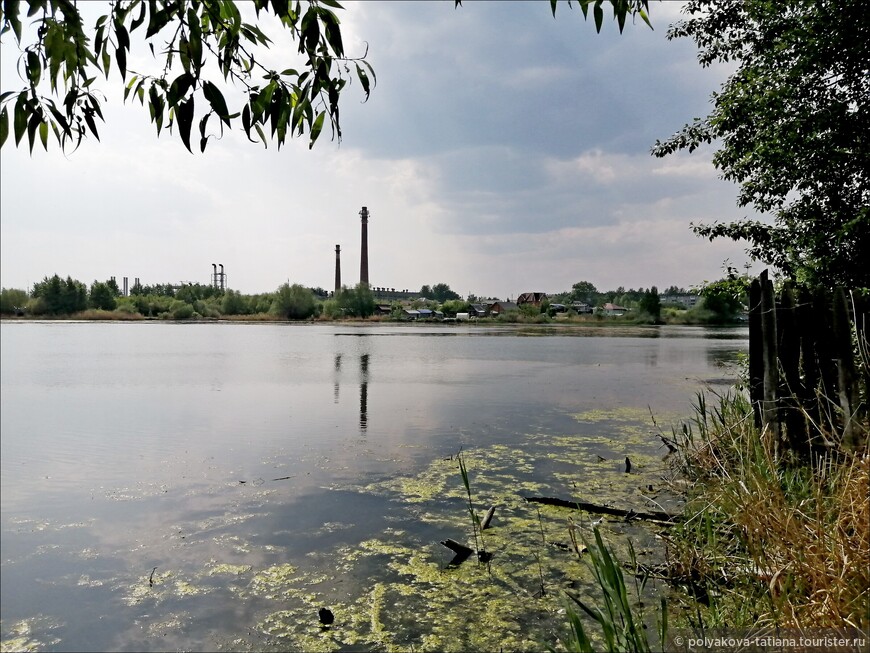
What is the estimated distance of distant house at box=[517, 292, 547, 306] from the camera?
122 m

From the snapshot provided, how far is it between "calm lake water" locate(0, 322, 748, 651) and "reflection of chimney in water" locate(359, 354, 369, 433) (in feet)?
0.46

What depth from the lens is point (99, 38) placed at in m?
2.42

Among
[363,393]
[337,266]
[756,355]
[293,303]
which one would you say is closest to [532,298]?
[337,266]

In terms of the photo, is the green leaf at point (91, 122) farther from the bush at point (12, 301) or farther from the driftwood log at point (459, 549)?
the bush at point (12, 301)

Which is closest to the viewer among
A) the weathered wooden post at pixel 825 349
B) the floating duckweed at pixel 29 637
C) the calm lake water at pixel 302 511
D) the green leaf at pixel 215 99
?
the green leaf at pixel 215 99

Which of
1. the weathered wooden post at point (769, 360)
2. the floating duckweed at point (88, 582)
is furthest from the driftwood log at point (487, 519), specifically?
the floating duckweed at point (88, 582)

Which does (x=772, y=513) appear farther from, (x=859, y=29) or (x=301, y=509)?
(x=859, y=29)

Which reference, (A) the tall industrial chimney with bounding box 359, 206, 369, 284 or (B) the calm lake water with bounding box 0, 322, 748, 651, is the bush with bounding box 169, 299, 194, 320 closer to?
(A) the tall industrial chimney with bounding box 359, 206, 369, 284

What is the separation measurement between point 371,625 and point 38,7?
374 centimetres

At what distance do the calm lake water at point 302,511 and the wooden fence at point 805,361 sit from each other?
1.48 metres

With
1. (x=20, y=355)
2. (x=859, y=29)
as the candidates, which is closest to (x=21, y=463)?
(x=859, y=29)

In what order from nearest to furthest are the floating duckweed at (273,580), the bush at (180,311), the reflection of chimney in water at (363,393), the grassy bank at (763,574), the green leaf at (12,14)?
1. the green leaf at (12,14)
2. the grassy bank at (763,574)
3. the floating duckweed at (273,580)
4. the reflection of chimney in water at (363,393)
5. the bush at (180,311)

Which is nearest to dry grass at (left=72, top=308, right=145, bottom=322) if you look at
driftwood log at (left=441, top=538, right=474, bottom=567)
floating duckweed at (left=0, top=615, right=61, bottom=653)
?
floating duckweed at (left=0, top=615, right=61, bottom=653)

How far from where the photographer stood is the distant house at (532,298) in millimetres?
121912
